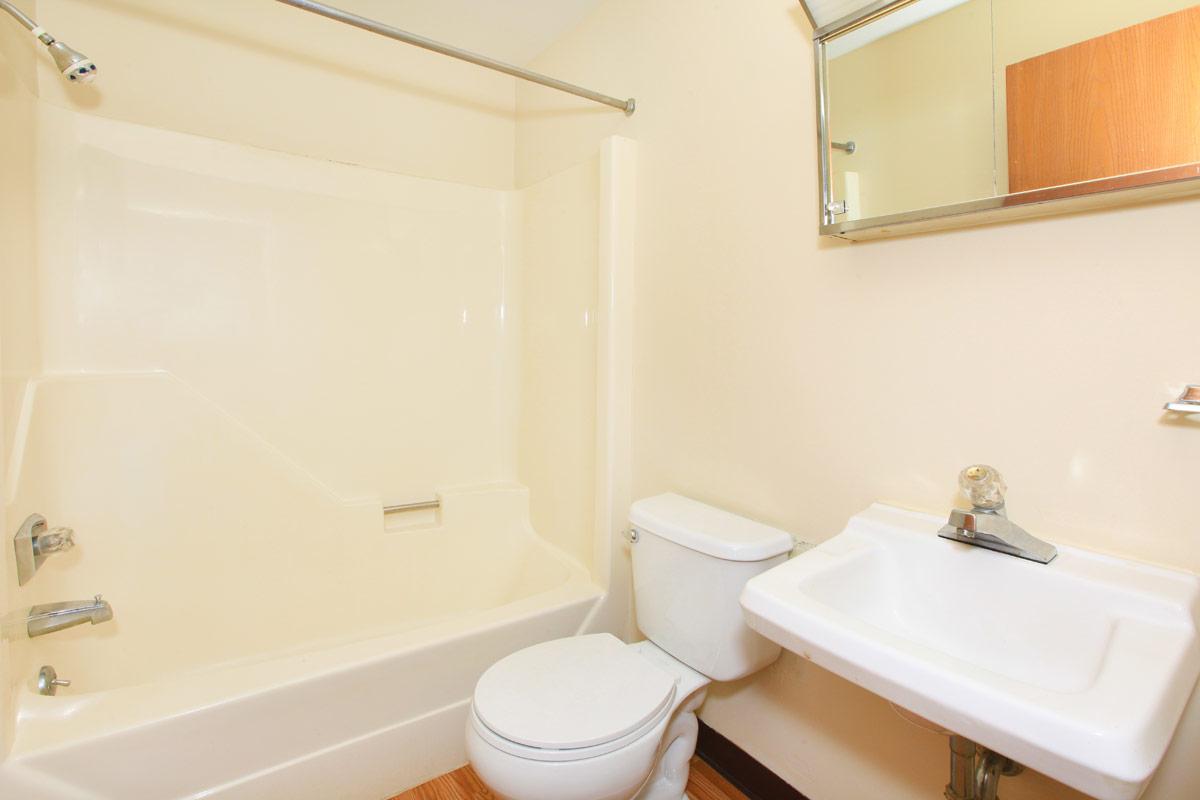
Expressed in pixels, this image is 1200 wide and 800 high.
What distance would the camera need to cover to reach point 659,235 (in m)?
1.57

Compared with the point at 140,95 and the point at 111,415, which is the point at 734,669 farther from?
the point at 140,95

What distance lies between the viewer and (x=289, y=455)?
5.98ft

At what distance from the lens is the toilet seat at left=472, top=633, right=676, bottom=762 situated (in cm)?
97

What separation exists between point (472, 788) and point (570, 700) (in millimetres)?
574

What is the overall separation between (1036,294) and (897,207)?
27 cm

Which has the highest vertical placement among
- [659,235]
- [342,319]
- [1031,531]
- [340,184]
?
[340,184]

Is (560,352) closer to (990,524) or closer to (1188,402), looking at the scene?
(990,524)

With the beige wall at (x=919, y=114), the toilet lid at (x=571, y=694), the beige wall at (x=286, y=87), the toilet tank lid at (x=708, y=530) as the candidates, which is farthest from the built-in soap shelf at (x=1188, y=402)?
the beige wall at (x=286, y=87)

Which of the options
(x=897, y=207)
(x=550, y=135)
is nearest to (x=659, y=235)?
(x=897, y=207)

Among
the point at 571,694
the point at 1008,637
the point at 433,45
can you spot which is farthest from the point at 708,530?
the point at 433,45

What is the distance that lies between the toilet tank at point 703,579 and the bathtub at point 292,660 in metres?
0.37

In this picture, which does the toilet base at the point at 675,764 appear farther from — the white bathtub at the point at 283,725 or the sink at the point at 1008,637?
the sink at the point at 1008,637

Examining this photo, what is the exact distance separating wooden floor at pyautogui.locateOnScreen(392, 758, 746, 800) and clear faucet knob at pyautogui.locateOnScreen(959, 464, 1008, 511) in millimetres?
992

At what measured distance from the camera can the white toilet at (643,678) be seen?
0.97 metres
